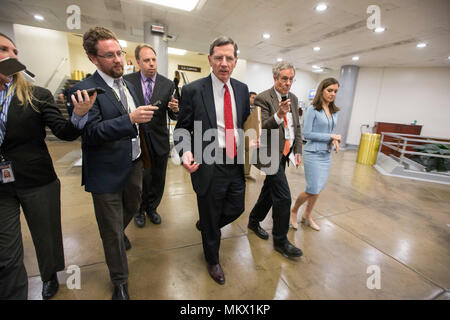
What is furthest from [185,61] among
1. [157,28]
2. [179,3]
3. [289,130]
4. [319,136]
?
[289,130]

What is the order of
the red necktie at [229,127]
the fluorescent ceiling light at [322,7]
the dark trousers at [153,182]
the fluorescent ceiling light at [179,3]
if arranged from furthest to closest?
the fluorescent ceiling light at [179,3]
the fluorescent ceiling light at [322,7]
the dark trousers at [153,182]
the red necktie at [229,127]

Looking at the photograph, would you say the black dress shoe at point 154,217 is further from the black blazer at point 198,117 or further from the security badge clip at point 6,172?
the security badge clip at point 6,172

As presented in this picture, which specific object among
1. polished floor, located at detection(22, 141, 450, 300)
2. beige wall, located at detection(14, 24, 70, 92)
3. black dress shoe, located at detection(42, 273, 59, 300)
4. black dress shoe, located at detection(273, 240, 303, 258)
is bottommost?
polished floor, located at detection(22, 141, 450, 300)

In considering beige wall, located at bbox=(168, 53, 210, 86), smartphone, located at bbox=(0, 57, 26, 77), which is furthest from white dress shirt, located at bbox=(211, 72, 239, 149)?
beige wall, located at bbox=(168, 53, 210, 86)

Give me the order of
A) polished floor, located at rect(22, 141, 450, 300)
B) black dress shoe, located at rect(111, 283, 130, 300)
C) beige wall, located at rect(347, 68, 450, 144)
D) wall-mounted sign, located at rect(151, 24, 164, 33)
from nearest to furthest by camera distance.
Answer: black dress shoe, located at rect(111, 283, 130, 300) → polished floor, located at rect(22, 141, 450, 300) → wall-mounted sign, located at rect(151, 24, 164, 33) → beige wall, located at rect(347, 68, 450, 144)

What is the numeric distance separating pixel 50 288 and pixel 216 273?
127cm

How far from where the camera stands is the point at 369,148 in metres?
7.03

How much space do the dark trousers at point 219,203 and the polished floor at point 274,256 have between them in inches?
14.2

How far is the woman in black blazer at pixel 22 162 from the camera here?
1.26 meters

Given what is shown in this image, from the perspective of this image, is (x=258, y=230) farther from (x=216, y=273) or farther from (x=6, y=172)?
(x=6, y=172)

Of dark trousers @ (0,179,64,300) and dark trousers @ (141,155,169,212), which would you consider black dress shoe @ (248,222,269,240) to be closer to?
dark trousers @ (141,155,169,212)

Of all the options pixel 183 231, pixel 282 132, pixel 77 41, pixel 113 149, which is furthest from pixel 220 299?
pixel 77 41

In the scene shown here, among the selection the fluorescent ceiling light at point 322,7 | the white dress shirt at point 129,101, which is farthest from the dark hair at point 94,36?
the fluorescent ceiling light at point 322,7

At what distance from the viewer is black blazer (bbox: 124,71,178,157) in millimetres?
2405
